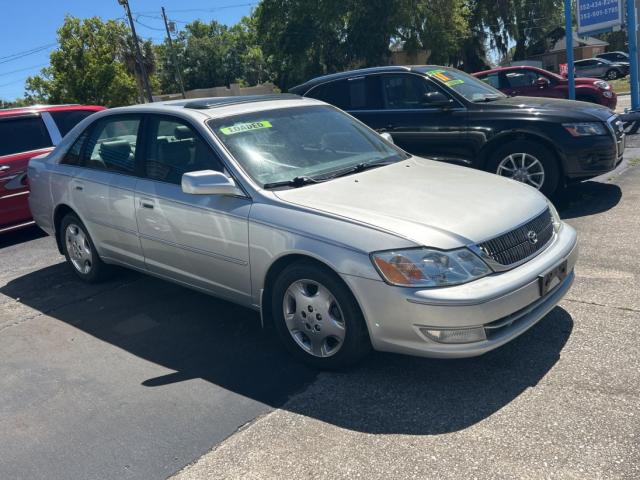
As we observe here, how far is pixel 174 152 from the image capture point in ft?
14.9

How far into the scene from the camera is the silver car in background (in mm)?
3244

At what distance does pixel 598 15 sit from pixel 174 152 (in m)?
12.6

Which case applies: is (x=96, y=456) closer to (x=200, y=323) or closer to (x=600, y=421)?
(x=200, y=323)

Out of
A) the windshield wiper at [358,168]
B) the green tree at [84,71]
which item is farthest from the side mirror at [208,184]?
the green tree at [84,71]

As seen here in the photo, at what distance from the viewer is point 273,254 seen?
3.72m

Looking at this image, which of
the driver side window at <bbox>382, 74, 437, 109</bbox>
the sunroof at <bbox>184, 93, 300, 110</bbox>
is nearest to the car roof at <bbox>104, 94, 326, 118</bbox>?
the sunroof at <bbox>184, 93, 300, 110</bbox>

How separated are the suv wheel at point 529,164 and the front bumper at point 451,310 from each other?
11.2ft

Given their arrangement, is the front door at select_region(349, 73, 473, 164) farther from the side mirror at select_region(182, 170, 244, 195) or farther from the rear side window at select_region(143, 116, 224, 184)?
the side mirror at select_region(182, 170, 244, 195)

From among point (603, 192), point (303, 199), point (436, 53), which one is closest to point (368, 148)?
point (303, 199)

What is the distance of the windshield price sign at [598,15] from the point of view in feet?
44.4

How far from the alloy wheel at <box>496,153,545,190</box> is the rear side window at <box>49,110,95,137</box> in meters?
5.51

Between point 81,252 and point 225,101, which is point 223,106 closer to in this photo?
point 225,101

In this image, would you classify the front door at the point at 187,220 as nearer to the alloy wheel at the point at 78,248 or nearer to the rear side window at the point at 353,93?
the alloy wheel at the point at 78,248

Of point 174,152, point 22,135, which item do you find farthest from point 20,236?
point 174,152
